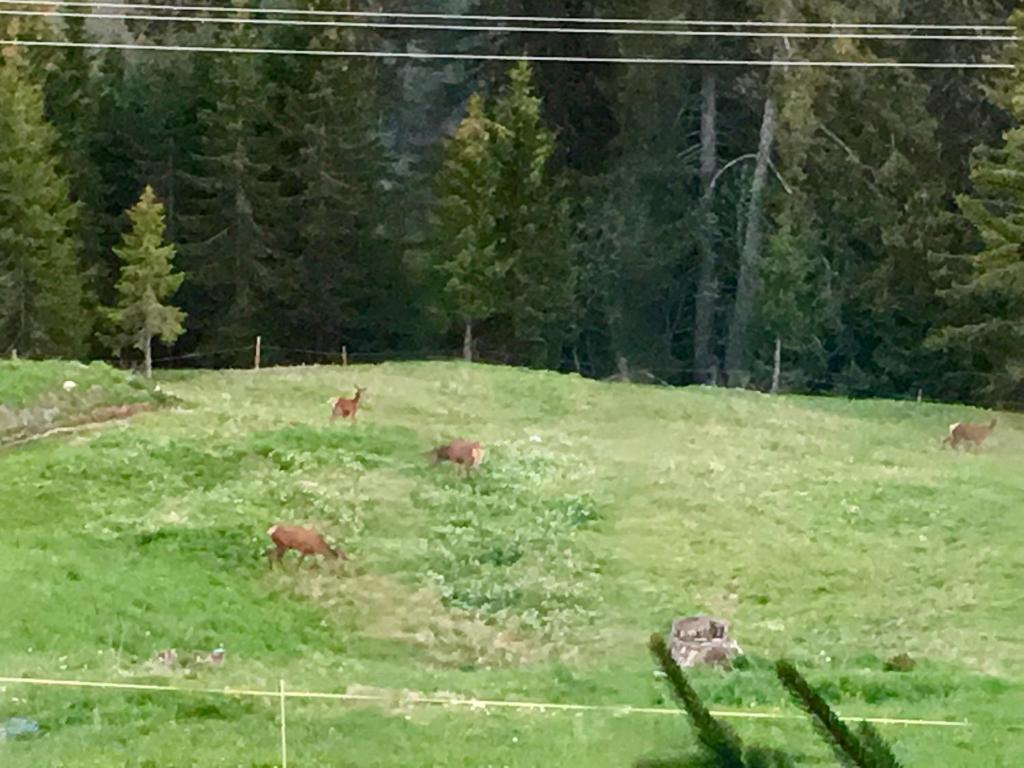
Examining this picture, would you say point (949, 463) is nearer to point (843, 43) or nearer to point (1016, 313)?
point (1016, 313)

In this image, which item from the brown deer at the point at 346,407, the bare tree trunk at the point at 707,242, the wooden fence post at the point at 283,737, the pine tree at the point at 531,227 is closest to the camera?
the wooden fence post at the point at 283,737

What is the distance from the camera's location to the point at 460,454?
10.7ft

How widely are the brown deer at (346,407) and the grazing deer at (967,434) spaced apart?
1.64 meters

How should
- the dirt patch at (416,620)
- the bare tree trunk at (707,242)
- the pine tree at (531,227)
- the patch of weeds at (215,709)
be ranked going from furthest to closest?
the bare tree trunk at (707,242)
the pine tree at (531,227)
the dirt patch at (416,620)
the patch of weeds at (215,709)

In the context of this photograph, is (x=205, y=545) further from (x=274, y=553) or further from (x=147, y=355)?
(x=147, y=355)

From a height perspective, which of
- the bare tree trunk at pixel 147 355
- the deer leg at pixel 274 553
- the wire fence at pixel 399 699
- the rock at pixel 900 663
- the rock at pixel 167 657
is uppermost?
the bare tree trunk at pixel 147 355

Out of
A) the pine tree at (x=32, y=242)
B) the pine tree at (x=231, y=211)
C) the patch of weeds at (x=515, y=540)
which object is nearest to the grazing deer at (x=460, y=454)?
the patch of weeds at (x=515, y=540)

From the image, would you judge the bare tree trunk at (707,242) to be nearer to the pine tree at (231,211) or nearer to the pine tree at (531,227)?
the pine tree at (531,227)

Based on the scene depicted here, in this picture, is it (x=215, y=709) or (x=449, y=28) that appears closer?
(x=215, y=709)

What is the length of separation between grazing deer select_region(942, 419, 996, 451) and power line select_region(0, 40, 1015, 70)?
105 cm

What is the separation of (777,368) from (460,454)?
1.04 metres

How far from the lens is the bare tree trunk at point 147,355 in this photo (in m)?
3.43

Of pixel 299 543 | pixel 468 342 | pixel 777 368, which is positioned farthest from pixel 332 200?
pixel 777 368

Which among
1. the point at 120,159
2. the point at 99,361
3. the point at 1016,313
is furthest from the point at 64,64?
the point at 1016,313
